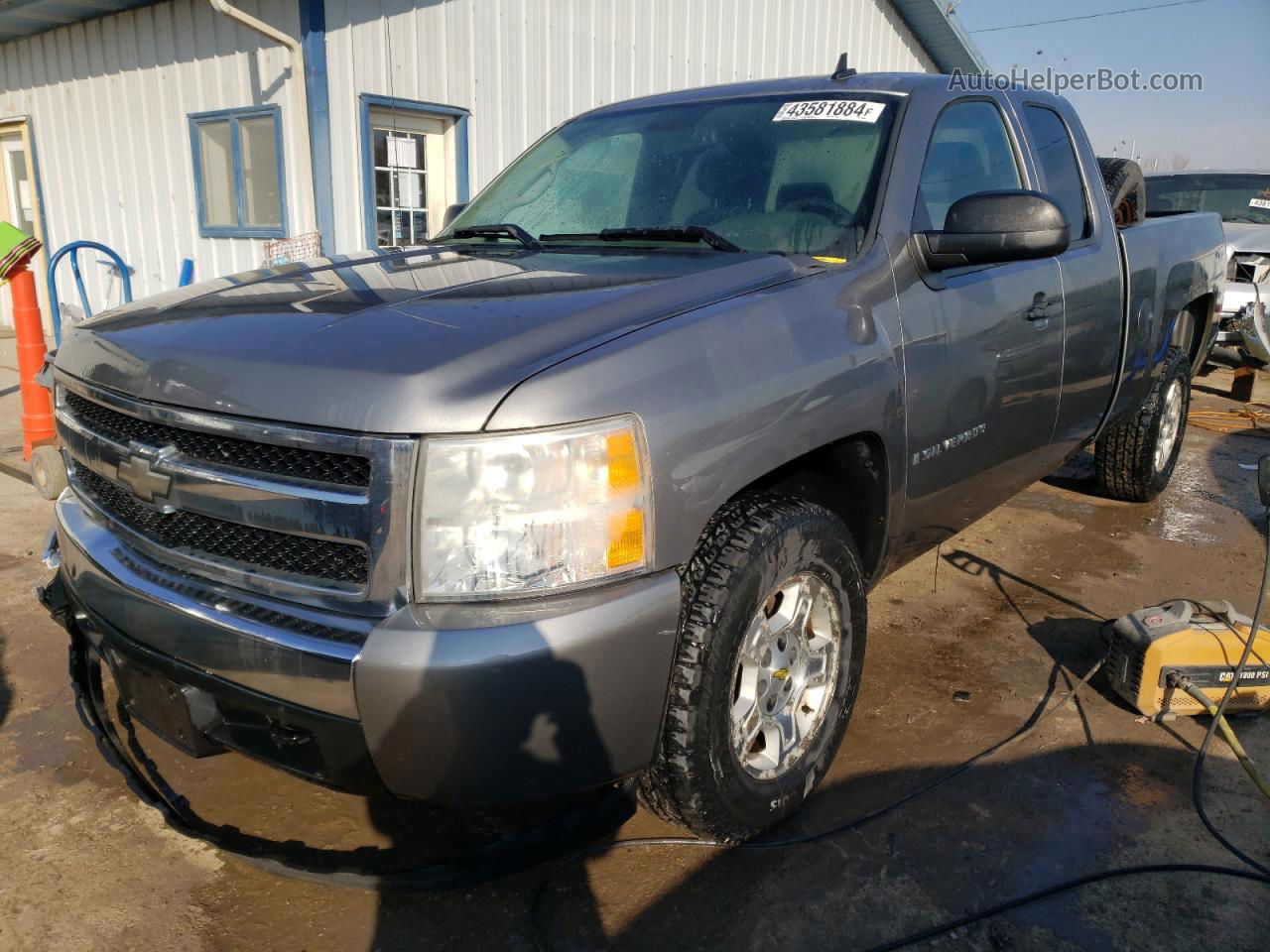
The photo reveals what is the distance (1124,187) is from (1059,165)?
4.08ft

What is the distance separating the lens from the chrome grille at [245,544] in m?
1.84

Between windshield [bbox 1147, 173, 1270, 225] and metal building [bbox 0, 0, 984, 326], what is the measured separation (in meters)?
5.48

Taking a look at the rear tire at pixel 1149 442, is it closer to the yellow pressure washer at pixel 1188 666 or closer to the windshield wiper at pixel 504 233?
the yellow pressure washer at pixel 1188 666

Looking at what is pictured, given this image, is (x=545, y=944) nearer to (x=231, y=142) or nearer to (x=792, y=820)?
(x=792, y=820)

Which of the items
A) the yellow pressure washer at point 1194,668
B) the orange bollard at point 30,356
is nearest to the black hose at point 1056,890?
the yellow pressure washer at point 1194,668

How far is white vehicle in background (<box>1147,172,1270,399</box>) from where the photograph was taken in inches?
337

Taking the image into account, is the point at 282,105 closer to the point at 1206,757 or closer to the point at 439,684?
the point at 439,684

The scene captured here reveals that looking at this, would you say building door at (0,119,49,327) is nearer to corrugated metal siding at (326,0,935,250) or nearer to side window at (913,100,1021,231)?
corrugated metal siding at (326,0,935,250)

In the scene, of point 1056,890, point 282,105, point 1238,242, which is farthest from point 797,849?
point 1238,242

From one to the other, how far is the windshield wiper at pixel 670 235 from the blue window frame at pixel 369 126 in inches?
209

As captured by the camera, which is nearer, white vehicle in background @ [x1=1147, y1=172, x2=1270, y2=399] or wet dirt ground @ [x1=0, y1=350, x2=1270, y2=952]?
wet dirt ground @ [x1=0, y1=350, x2=1270, y2=952]

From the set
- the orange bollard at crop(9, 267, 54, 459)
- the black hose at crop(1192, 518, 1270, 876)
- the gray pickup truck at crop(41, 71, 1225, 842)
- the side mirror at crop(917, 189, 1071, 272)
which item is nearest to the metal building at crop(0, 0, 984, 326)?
the orange bollard at crop(9, 267, 54, 459)

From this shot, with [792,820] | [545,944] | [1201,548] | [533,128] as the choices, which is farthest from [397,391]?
[533,128]

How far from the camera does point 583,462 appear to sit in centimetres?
178
